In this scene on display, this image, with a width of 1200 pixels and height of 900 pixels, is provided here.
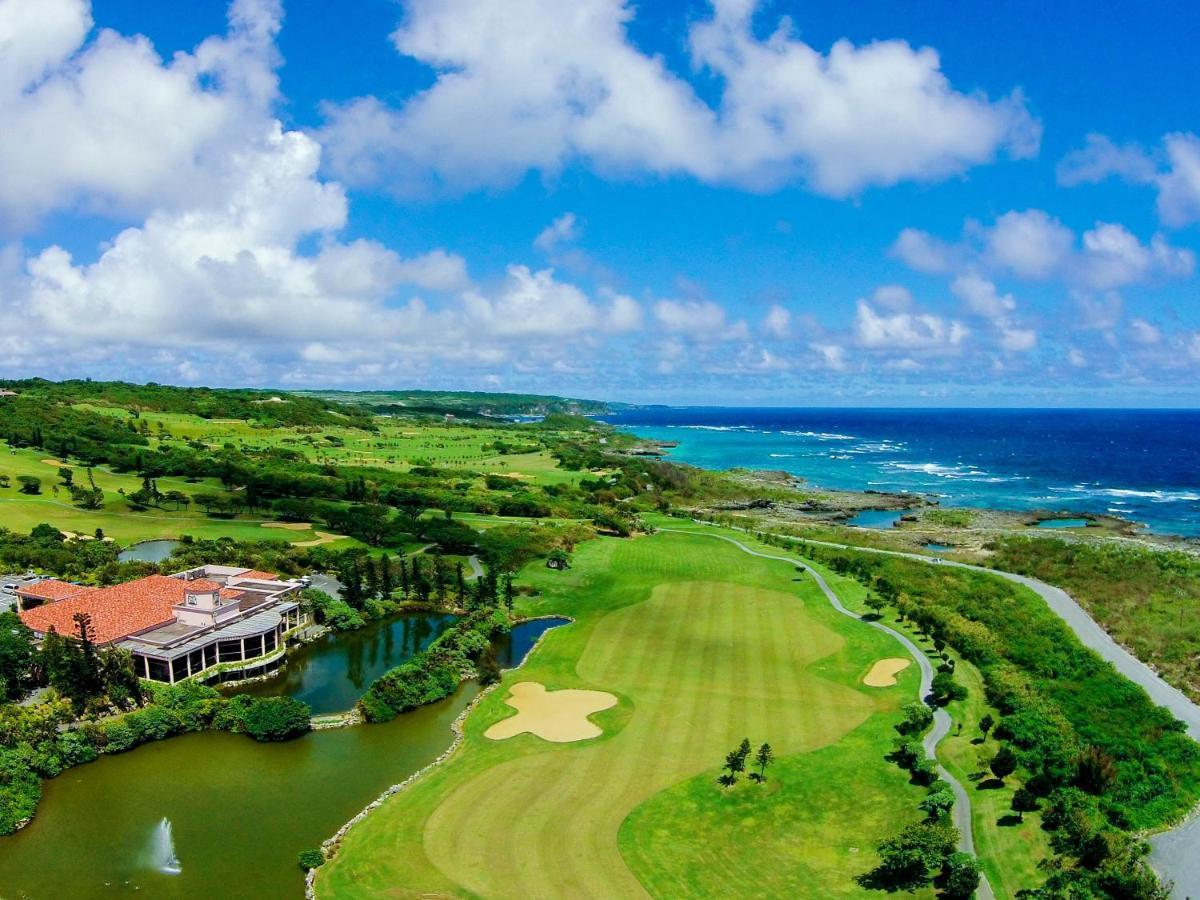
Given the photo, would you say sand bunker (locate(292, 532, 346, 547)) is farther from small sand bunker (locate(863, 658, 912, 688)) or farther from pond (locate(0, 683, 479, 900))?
small sand bunker (locate(863, 658, 912, 688))

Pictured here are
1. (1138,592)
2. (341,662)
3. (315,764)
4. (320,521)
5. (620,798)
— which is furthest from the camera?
(320,521)

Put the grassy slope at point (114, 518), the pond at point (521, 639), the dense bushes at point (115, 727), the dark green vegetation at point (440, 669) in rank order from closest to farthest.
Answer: the dense bushes at point (115, 727)
the dark green vegetation at point (440, 669)
the pond at point (521, 639)
the grassy slope at point (114, 518)

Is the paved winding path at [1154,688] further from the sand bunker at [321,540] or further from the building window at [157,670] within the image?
the sand bunker at [321,540]

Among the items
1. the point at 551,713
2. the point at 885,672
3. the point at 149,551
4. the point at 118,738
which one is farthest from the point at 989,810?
the point at 149,551

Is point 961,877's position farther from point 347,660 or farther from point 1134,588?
point 1134,588

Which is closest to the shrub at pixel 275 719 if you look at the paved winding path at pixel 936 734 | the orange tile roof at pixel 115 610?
the orange tile roof at pixel 115 610

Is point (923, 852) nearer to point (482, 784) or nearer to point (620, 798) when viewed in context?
point (620, 798)

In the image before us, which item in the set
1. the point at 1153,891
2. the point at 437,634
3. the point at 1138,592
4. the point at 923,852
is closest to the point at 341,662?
the point at 437,634

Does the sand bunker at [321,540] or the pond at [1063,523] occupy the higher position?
the sand bunker at [321,540]
